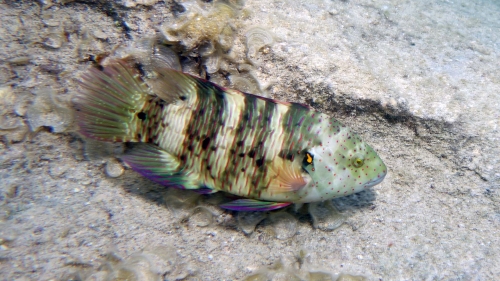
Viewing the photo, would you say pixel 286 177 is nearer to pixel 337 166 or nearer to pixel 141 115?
pixel 337 166

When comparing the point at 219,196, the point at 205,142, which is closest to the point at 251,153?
the point at 205,142

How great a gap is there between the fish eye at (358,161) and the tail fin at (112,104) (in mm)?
1580

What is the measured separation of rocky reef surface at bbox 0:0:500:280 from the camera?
2338mm

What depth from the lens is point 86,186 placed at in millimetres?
2545

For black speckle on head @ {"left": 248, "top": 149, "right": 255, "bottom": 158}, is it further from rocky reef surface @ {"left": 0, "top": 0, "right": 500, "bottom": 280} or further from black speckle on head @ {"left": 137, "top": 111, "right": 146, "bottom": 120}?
black speckle on head @ {"left": 137, "top": 111, "right": 146, "bottom": 120}

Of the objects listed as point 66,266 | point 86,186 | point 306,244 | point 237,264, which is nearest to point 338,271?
point 306,244

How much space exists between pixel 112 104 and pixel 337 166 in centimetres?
172

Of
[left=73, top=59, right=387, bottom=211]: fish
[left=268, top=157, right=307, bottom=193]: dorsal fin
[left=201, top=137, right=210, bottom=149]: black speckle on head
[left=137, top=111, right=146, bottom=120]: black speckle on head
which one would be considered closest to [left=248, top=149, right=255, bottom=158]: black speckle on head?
[left=73, top=59, right=387, bottom=211]: fish

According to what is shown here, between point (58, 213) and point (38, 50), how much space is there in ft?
5.02

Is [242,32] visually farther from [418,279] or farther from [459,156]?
[418,279]

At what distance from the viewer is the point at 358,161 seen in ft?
7.56

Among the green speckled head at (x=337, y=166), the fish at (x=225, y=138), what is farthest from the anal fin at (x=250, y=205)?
the green speckled head at (x=337, y=166)

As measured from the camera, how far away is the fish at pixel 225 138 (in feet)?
7.47

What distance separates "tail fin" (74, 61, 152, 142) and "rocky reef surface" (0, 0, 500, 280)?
0.37 metres
